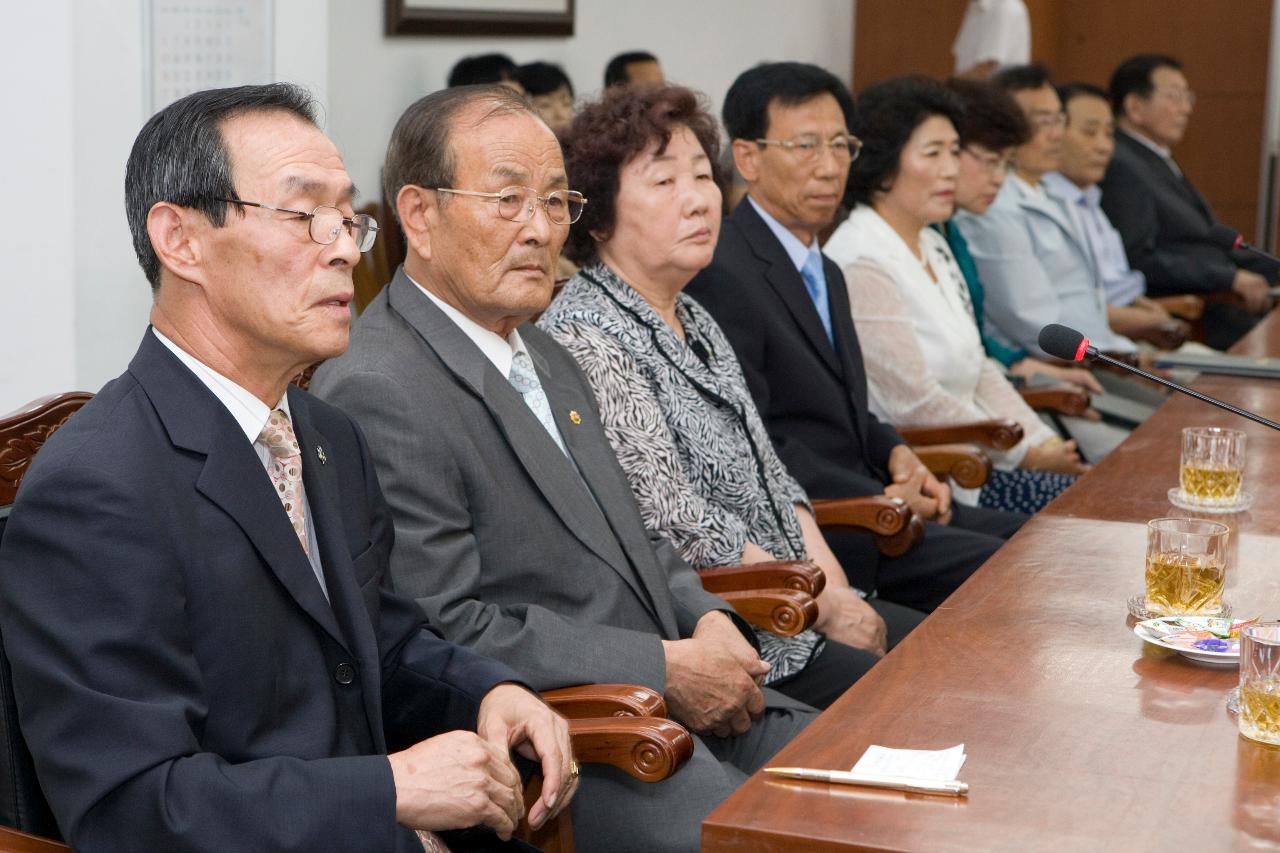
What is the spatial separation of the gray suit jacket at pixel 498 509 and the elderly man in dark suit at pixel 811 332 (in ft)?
2.83

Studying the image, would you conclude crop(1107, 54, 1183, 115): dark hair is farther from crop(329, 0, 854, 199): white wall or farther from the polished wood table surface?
the polished wood table surface

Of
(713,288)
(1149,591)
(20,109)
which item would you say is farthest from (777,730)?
(20,109)

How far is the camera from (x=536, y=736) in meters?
1.67

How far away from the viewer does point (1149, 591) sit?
184 centimetres

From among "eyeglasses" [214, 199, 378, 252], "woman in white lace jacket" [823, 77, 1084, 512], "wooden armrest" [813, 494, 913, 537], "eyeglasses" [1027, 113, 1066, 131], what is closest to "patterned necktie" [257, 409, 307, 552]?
"eyeglasses" [214, 199, 378, 252]

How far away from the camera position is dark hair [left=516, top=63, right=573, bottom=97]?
15.0 feet

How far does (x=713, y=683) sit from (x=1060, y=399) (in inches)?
77.9

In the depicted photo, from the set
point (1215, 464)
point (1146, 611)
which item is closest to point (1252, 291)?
point (1215, 464)

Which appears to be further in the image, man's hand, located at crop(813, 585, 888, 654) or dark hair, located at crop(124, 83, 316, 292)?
man's hand, located at crop(813, 585, 888, 654)

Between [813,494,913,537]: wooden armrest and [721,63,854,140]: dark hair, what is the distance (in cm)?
89

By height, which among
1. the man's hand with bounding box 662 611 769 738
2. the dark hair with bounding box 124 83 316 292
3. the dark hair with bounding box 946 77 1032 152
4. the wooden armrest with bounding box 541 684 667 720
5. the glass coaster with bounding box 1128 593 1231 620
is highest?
the dark hair with bounding box 946 77 1032 152

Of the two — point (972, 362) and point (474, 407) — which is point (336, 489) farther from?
point (972, 362)

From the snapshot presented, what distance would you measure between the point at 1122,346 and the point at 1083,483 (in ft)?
8.05

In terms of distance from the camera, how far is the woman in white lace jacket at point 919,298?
3432 millimetres
